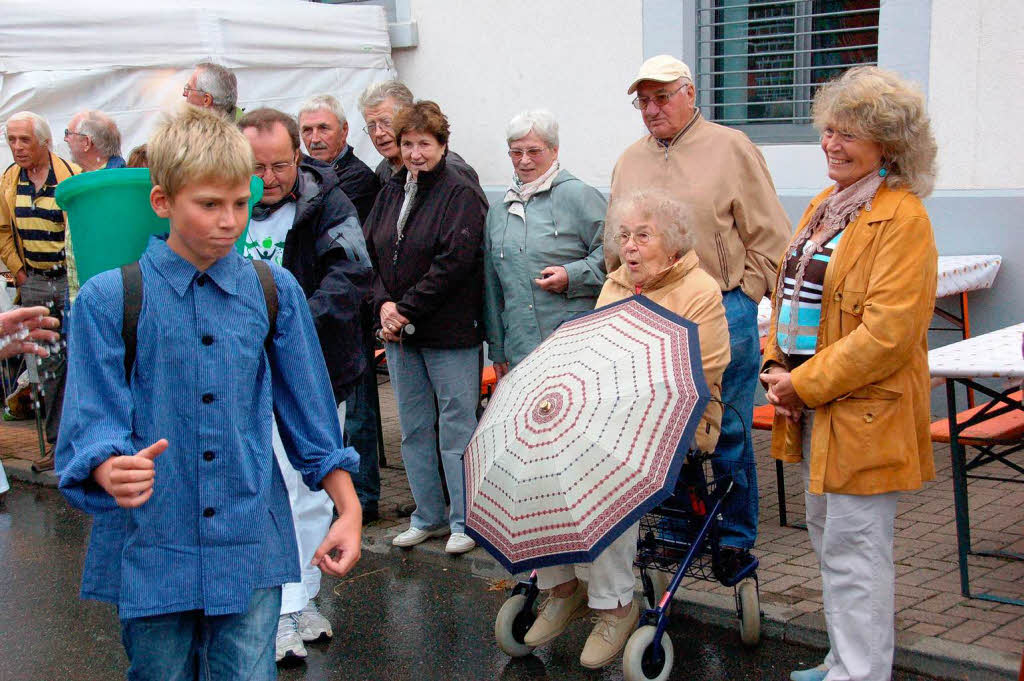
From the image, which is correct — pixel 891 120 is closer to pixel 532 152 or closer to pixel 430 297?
pixel 532 152

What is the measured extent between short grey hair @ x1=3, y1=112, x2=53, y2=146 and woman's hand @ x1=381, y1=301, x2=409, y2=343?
12.2ft

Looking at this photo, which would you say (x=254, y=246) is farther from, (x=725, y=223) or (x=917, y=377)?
(x=917, y=377)

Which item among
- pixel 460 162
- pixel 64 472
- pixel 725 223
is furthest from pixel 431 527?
pixel 64 472

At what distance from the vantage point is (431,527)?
19.2 ft

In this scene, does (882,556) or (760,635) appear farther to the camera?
(760,635)

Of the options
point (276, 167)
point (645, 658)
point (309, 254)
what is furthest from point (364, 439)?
point (645, 658)

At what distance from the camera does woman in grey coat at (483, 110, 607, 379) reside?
5324mm

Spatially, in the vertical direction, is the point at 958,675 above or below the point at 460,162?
below

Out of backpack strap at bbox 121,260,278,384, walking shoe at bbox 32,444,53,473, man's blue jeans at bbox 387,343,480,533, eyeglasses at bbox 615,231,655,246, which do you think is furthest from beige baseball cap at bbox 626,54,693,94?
walking shoe at bbox 32,444,53,473

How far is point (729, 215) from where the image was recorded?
4777 millimetres

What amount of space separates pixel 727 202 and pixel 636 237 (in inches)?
28.6

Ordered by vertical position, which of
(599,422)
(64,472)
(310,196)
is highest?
(310,196)

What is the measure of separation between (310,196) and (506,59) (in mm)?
5037

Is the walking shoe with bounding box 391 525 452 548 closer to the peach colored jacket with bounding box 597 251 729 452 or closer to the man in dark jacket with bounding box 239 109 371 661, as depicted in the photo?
the man in dark jacket with bounding box 239 109 371 661
